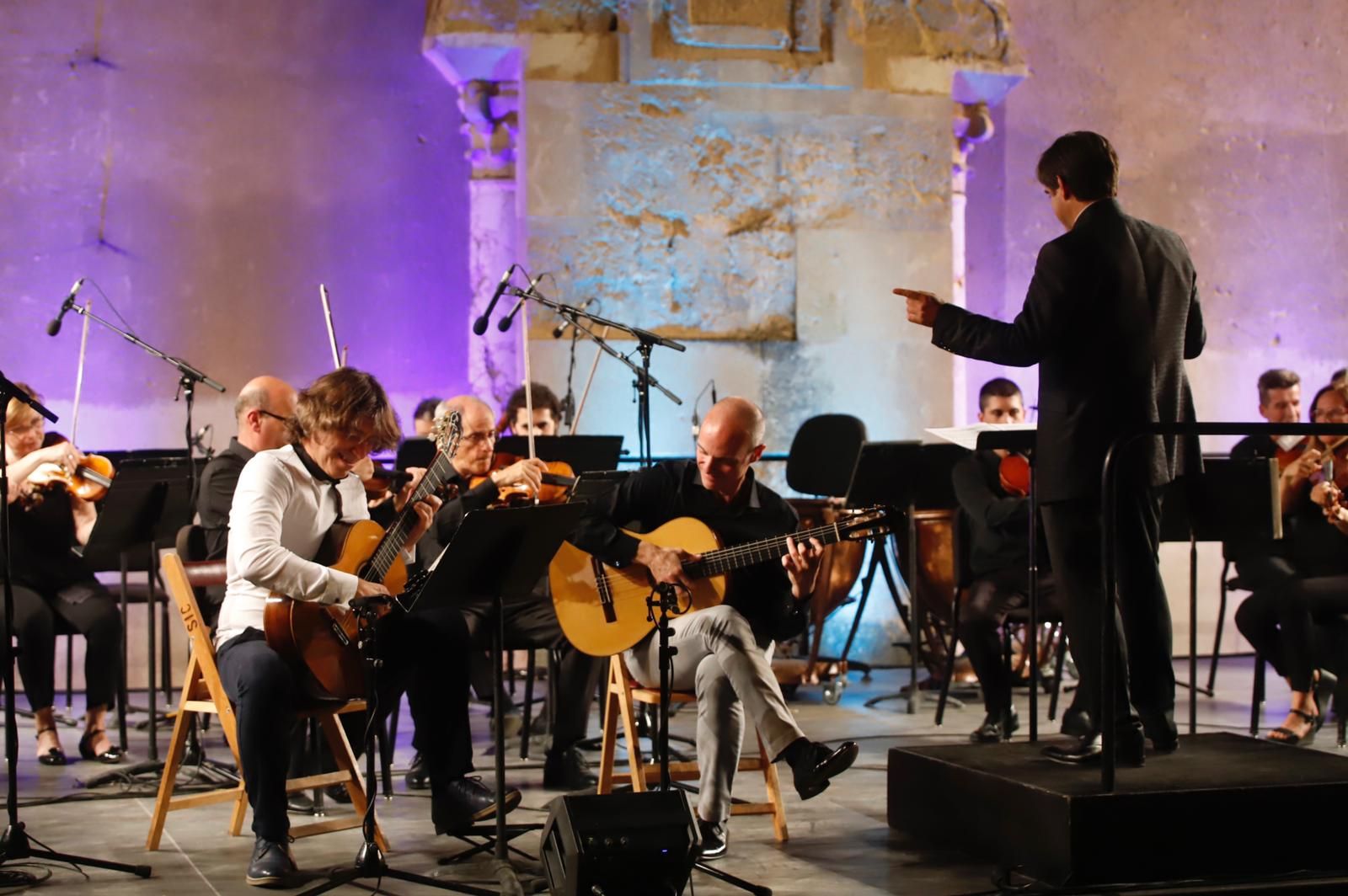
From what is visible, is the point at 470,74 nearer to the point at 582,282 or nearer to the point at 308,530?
the point at 582,282

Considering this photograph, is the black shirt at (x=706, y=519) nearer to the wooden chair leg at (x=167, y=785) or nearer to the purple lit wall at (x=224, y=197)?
the wooden chair leg at (x=167, y=785)

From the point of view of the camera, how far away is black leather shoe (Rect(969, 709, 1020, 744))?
18.4 ft

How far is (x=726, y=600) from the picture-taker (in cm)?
424

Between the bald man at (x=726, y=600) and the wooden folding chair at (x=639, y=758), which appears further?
the wooden folding chair at (x=639, y=758)

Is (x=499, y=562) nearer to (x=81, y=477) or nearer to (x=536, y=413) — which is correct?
(x=81, y=477)

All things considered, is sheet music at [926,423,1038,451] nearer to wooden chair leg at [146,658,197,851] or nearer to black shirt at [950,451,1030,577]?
black shirt at [950,451,1030,577]

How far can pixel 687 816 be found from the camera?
3273 mm

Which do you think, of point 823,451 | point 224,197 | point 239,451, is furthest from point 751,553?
point 224,197

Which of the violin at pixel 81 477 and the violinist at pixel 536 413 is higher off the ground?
the violinist at pixel 536 413

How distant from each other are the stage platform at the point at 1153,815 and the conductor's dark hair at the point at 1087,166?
1.44 meters

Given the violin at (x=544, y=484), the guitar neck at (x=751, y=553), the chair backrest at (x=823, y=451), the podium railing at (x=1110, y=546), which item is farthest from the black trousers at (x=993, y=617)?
the podium railing at (x=1110, y=546)

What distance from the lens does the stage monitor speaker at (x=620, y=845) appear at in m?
3.14

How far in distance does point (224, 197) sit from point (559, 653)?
11.9 ft

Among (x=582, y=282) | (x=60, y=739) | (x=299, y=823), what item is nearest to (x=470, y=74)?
(x=582, y=282)
